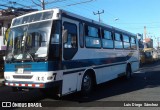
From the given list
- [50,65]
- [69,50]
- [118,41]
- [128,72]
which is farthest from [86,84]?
[128,72]

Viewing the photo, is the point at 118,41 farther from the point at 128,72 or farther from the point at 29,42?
the point at 29,42

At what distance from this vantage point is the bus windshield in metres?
8.00

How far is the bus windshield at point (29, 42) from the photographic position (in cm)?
800

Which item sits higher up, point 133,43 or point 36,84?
point 133,43

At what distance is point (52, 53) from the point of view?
7895 millimetres

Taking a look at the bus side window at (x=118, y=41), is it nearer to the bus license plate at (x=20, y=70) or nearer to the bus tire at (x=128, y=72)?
the bus tire at (x=128, y=72)

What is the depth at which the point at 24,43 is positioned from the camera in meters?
8.45

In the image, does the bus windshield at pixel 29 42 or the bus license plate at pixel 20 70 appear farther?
the bus license plate at pixel 20 70

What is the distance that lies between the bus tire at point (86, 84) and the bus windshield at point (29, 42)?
252cm

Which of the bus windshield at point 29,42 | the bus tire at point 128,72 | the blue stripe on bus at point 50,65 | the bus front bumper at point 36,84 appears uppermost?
the bus windshield at point 29,42

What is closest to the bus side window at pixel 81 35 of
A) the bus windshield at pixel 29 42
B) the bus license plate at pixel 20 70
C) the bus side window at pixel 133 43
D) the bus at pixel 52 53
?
the bus at pixel 52 53

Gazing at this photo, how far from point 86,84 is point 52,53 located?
2.73 m

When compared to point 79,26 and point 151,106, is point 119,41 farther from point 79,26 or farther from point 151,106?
point 151,106

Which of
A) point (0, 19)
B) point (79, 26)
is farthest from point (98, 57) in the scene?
point (0, 19)
